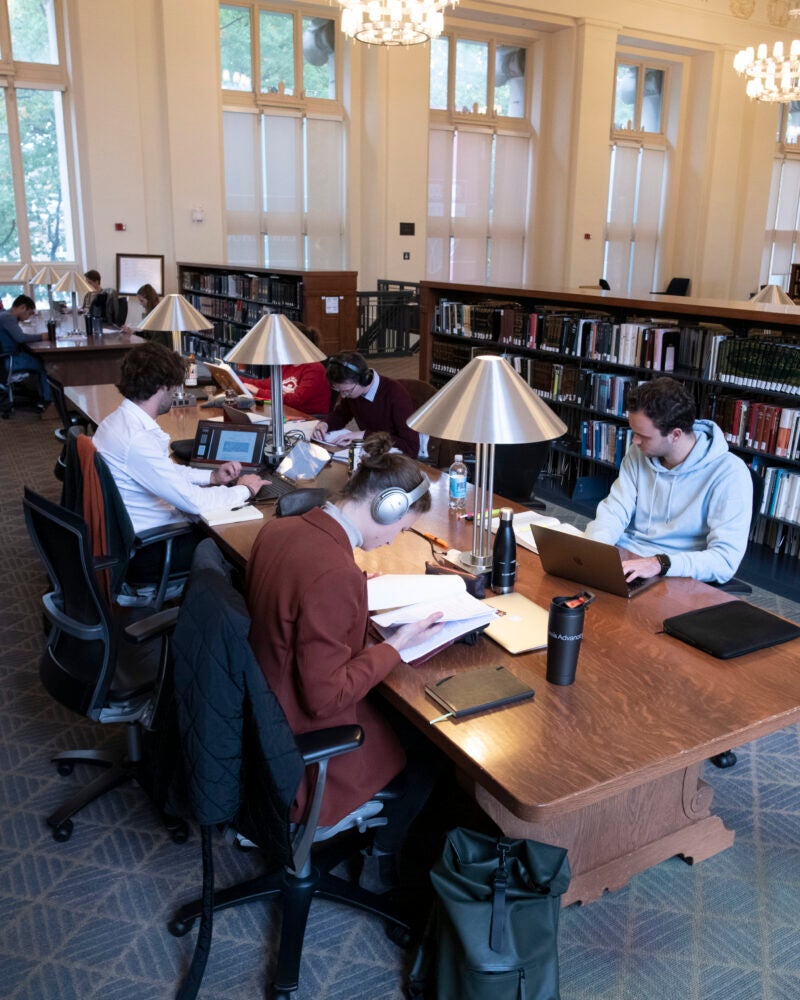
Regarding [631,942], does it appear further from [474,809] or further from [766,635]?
[766,635]

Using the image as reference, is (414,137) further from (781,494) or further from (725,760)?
(725,760)

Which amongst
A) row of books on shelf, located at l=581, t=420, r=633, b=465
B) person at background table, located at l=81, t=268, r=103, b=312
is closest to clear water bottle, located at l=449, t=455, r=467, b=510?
row of books on shelf, located at l=581, t=420, r=633, b=465

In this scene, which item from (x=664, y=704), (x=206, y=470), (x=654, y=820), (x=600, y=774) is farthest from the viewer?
(x=206, y=470)

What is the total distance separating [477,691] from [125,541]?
1.56 meters

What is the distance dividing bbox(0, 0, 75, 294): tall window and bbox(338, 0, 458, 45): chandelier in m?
4.19

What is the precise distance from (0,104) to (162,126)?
1957 mm

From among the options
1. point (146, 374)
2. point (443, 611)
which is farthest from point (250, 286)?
point (443, 611)

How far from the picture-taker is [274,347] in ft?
10.7

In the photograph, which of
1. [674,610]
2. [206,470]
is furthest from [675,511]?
[206,470]

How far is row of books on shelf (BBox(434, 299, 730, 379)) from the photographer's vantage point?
446 centimetres

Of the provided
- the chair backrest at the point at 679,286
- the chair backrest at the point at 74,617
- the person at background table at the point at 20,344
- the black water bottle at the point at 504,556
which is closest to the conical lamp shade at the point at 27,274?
the person at background table at the point at 20,344

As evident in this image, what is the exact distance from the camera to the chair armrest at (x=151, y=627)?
7.16 feet

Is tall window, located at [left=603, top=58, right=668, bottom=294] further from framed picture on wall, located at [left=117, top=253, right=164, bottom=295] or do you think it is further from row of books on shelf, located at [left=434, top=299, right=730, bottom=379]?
row of books on shelf, located at [left=434, top=299, right=730, bottom=379]

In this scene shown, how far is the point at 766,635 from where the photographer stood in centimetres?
198
